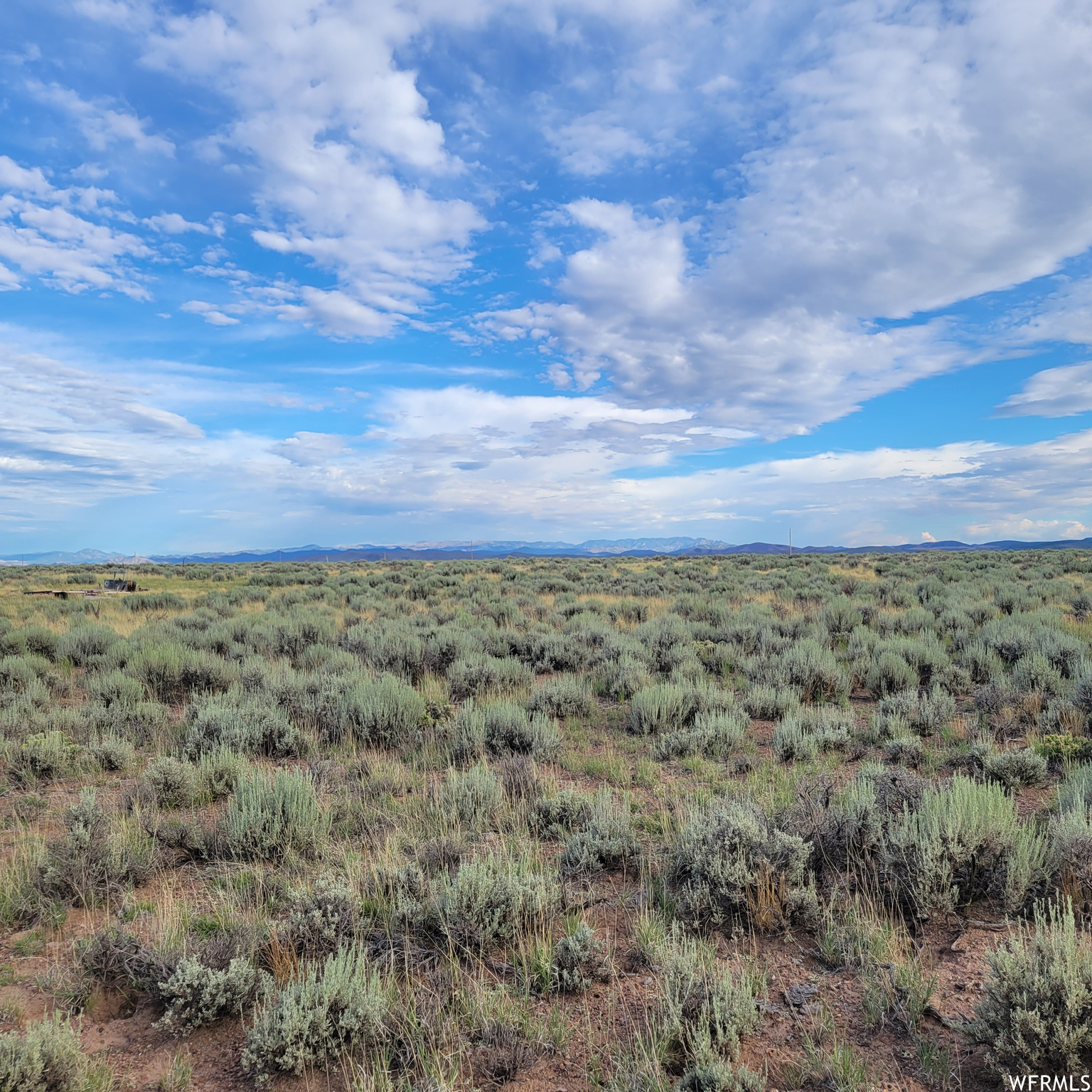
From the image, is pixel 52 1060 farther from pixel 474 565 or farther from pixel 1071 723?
pixel 474 565

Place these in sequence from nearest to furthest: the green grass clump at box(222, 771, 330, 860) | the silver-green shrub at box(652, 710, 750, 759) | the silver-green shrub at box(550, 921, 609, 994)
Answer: the silver-green shrub at box(550, 921, 609, 994) → the green grass clump at box(222, 771, 330, 860) → the silver-green shrub at box(652, 710, 750, 759)

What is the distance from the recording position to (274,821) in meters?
4.85

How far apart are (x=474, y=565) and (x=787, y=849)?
3672 cm

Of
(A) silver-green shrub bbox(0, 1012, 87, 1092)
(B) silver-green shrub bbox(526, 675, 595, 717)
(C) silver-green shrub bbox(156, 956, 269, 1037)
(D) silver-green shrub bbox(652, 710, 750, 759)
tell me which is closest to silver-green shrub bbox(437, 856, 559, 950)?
(C) silver-green shrub bbox(156, 956, 269, 1037)

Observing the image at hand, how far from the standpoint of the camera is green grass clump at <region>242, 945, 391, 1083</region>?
113 inches

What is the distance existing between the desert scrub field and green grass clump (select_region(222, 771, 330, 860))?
3cm

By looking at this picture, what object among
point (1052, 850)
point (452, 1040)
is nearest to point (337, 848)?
point (452, 1040)

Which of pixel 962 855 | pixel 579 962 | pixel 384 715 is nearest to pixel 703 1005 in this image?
pixel 579 962

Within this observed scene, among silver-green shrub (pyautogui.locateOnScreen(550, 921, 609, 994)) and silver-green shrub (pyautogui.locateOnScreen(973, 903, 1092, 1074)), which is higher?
silver-green shrub (pyautogui.locateOnScreen(973, 903, 1092, 1074))

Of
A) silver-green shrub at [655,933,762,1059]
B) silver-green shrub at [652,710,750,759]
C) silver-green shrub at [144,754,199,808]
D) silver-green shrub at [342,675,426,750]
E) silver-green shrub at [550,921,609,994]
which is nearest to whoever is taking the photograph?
silver-green shrub at [655,933,762,1059]

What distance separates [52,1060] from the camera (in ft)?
8.89

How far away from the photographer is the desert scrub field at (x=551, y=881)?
114 inches

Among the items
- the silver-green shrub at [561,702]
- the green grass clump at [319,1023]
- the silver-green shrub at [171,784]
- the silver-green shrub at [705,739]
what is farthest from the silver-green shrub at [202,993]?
the silver-green shrub at [561,702]

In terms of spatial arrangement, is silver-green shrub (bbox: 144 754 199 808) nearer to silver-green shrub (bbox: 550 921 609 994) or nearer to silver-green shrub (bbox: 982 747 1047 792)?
silver-green shrub (bbox: 550 921 609 994)
